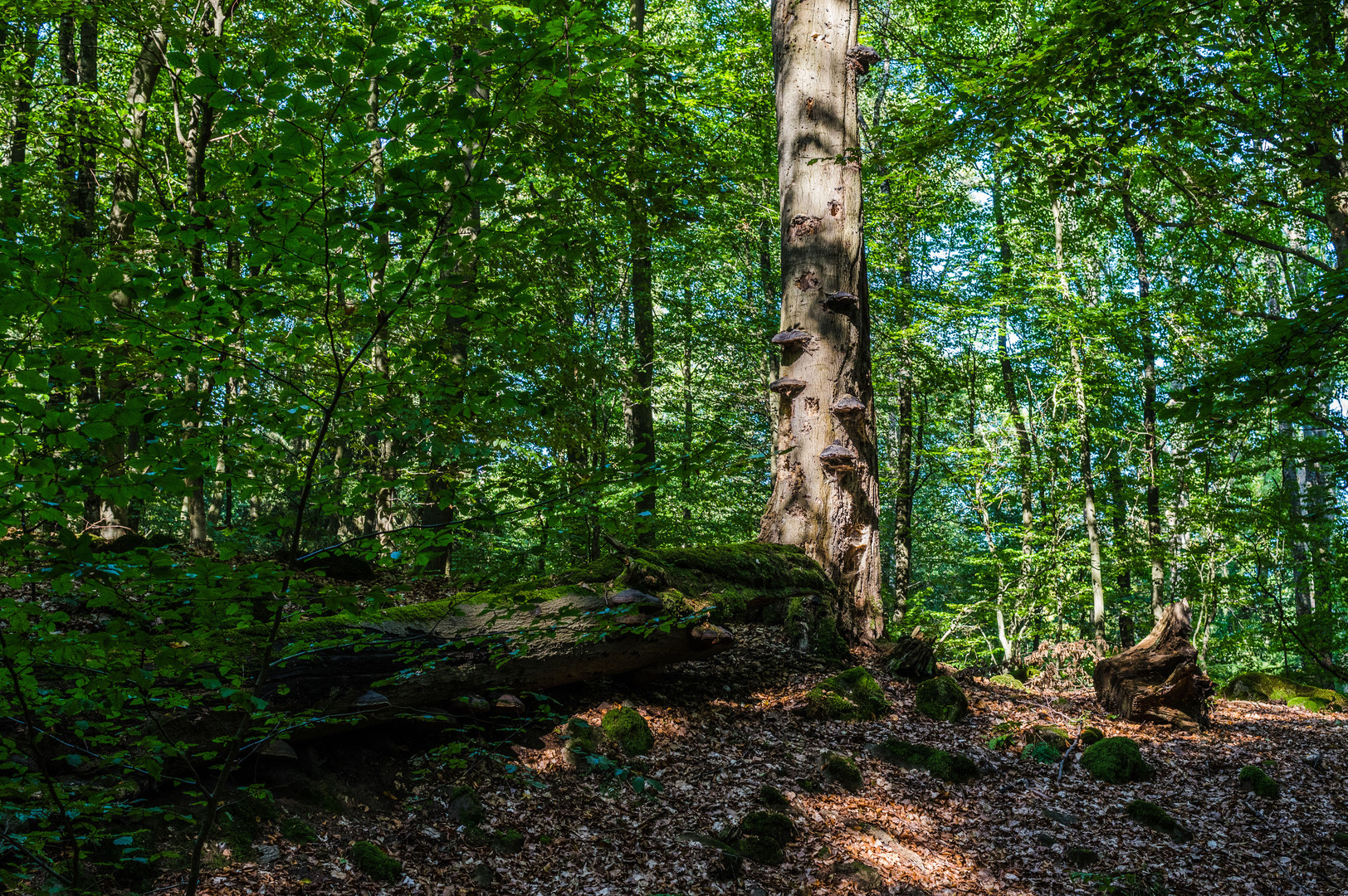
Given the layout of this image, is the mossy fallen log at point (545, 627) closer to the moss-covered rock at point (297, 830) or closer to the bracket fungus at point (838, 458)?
the moss-covered rock at point (297, 830)

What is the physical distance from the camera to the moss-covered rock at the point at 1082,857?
175 inches

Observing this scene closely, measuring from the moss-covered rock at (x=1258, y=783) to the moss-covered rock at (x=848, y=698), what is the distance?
2.74 metres

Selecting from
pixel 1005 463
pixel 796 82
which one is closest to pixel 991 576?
pixel 1005 463

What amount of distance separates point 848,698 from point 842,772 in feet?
3.43

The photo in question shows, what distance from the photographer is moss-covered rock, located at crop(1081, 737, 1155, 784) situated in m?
5.60

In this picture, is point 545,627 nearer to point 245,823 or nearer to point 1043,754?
point 245,823

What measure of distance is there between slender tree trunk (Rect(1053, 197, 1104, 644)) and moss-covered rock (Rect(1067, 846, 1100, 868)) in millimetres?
7558

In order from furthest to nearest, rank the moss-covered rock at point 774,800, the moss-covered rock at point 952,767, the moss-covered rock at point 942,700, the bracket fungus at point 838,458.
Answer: the bracket fungus at point 838,458 < the moss-covered rock at point 942,700 < the moss-covered rock at point 952,767 < the moss-covered rock at point 774,800

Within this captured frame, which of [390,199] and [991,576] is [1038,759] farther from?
[991,576]

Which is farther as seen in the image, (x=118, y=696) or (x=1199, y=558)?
(x=1199, y=558)

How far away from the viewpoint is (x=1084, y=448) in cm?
1251

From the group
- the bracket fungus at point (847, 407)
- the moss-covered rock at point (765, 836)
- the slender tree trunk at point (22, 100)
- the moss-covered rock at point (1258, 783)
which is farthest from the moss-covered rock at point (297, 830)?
the moss-covered rock at point (1258, 783)

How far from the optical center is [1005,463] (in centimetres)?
1209

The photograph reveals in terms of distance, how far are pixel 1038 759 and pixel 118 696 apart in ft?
20.0
